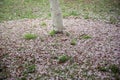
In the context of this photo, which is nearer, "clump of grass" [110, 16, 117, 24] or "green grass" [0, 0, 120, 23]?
"clump of grass" [110, 16, 117, 24]

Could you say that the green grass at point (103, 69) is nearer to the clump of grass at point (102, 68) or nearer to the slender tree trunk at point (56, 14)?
the clump of grass at point (102, 68)

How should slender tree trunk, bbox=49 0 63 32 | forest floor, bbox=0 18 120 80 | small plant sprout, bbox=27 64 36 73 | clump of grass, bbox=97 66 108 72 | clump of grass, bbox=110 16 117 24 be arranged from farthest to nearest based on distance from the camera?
clump of grass, bbox=110 16 117 24 → slender tree trunk, bbox=49 0 63 32 → small plant sprout, bbox=27 64 36 73 → clump of grass, bbox=97 66 108 72 → forest floor, bbox=0 18 120 80

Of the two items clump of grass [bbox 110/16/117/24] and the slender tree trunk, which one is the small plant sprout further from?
clump of grass [bbox 110/16/117/24]

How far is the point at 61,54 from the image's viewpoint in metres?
9.58

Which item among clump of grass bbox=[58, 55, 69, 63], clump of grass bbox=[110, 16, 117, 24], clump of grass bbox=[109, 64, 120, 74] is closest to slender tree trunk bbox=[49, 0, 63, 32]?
clump of grass bbox=[58, 55, 69, 63]

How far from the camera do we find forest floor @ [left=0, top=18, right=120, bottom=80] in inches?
308

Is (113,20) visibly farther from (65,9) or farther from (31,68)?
(31,68)

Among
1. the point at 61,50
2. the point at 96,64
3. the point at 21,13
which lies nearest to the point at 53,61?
the point at 61,50

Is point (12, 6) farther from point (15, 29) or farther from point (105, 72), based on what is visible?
point (105, 72)

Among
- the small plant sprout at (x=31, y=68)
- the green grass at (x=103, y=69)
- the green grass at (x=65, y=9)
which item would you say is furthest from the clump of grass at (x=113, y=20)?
the small plant sprout at (x=31, y=68)

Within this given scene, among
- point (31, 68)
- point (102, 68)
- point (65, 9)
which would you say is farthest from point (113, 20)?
point (31, 68)

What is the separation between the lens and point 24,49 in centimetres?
1039

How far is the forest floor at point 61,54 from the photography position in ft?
25.7

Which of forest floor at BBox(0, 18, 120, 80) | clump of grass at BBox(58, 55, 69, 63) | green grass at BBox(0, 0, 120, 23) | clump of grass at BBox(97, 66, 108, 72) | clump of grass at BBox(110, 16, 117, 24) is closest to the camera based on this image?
forest floor at BBox(0, 18, 120, 80)
